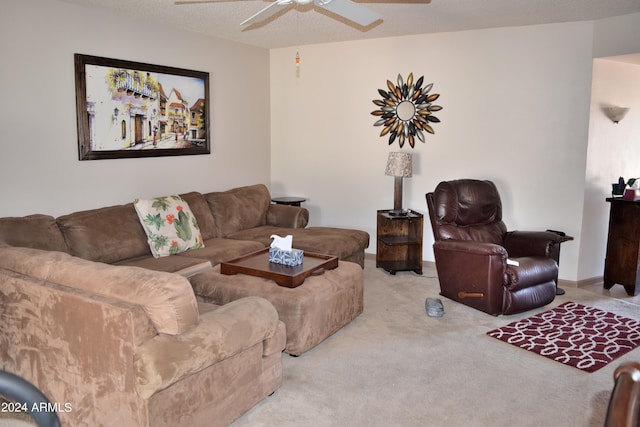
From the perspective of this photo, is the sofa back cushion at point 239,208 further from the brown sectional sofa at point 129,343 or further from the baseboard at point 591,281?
the baseboard at point 591,281

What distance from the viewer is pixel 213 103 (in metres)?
5.62

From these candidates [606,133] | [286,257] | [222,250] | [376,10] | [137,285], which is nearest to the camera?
[137,285]

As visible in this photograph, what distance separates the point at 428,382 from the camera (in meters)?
3.09

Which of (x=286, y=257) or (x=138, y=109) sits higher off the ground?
(x=138, y=109)

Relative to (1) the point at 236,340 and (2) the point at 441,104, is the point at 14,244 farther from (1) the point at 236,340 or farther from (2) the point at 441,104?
(2) the point at 441,104

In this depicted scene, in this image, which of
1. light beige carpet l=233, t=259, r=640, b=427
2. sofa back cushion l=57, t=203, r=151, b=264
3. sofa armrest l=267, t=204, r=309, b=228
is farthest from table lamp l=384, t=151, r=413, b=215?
sofa back cushion l=57, t=203, r=151, b=264

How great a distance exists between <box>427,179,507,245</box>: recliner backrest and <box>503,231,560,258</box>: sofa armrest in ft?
0.44

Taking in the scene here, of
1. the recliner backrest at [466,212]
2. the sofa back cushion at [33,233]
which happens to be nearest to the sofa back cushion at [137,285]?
the sofa back cushion at [33,233]

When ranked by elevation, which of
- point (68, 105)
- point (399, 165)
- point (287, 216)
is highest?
point (68, 105)

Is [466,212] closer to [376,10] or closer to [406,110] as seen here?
[406,110]

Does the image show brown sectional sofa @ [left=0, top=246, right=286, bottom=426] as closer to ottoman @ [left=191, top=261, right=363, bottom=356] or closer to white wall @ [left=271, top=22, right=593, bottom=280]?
ottoman @ [left=191, top=261, right=363, bottom=356]

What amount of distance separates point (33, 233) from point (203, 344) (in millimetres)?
2000

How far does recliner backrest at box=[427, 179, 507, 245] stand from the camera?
4672mm

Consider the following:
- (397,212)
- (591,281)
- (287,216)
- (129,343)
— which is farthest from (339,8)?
(591,281)
